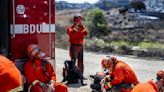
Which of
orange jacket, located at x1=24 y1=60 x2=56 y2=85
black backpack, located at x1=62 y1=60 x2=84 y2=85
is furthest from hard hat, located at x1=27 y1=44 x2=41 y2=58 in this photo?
black backpack, located at x1=62 y1=60 x2=84 y2=85

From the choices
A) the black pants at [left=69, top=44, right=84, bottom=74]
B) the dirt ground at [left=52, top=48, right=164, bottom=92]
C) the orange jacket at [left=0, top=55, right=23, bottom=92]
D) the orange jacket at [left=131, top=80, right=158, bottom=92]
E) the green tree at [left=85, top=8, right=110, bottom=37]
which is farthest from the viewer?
the green tree at [left=85, top=8, right=110, bottom=37]

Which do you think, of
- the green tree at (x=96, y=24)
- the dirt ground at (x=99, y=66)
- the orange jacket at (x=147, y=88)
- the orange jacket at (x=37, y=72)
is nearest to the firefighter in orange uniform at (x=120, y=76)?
the orange jacket at (x=37, y=72)

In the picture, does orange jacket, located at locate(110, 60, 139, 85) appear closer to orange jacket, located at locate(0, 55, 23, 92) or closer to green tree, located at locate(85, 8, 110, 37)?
orange jacket, located at locate(0, 55, 23, 92)

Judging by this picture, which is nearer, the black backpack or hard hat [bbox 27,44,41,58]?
hard hat [bbox 27,44,41,58]

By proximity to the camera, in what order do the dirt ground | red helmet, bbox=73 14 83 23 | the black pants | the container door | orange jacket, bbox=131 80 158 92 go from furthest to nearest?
the dirt ground < the black pants < red helmet, bbox=73 14 83 23 < the container door < orange jacket, bbox=131 80 158 92

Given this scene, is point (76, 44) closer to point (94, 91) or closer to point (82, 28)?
point (82, 28)

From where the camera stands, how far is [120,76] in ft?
26.1

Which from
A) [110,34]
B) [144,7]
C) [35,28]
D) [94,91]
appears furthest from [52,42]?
[144,7]

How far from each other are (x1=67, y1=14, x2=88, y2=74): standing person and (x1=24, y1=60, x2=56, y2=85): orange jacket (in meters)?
3.01

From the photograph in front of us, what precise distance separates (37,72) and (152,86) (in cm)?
289

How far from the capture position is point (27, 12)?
8102 mm

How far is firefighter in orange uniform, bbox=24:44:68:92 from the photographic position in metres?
7.95

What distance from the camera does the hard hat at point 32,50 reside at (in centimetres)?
797

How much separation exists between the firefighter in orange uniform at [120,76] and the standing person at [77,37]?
3075 millimetres
